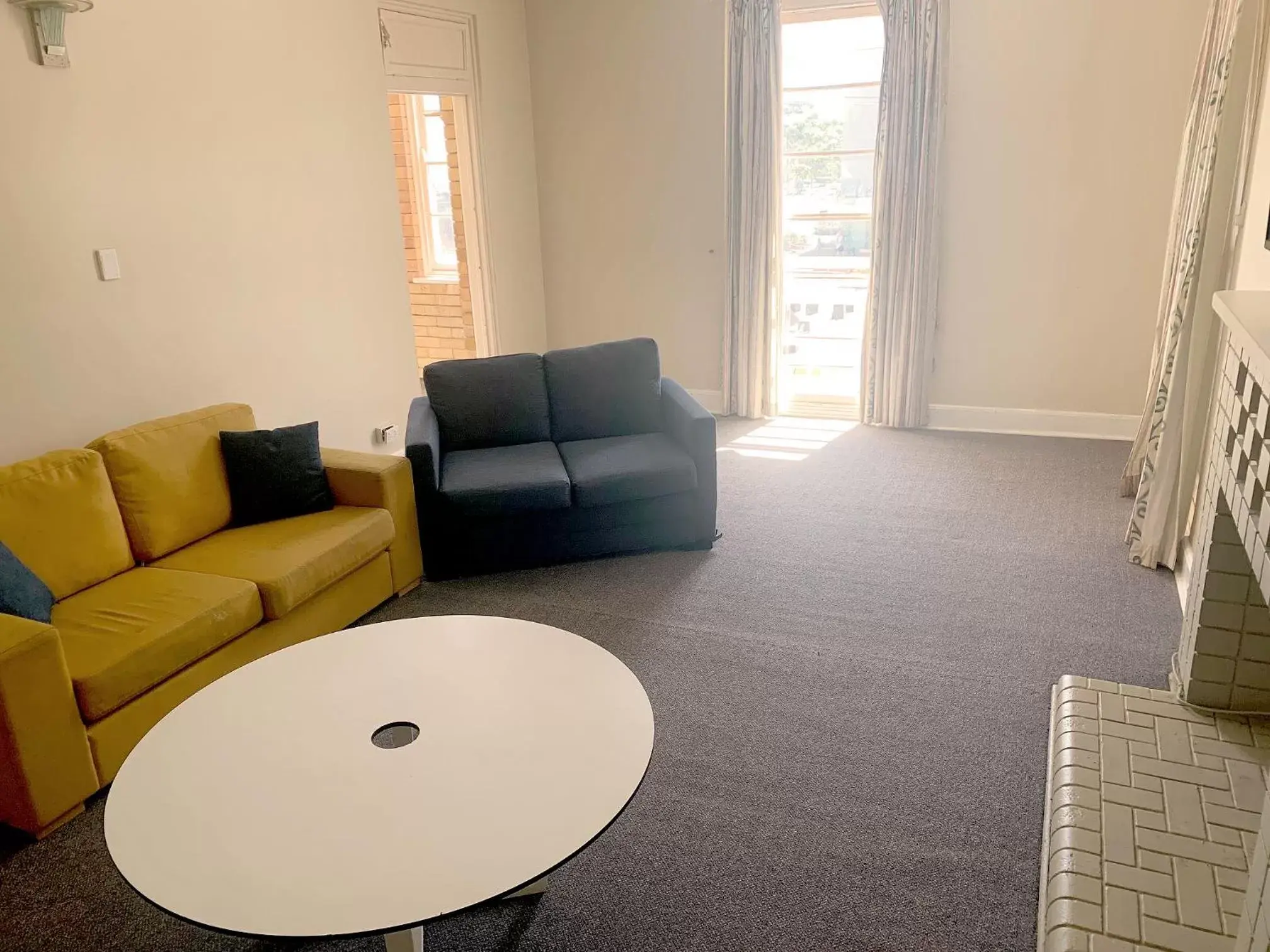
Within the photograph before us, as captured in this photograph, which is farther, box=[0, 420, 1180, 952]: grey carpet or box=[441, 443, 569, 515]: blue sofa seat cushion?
box=[441, 443, 569, 515]: blue sofa seat cushion

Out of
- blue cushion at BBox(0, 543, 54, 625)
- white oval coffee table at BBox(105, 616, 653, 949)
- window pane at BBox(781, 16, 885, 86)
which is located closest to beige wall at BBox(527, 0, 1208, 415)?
window pane at BBox(781, 16, 885, 86)

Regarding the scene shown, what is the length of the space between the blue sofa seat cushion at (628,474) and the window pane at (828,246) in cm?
242

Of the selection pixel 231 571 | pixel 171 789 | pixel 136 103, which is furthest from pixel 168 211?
pixel 171 789

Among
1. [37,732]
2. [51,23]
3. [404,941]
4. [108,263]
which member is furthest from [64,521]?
[404,941]

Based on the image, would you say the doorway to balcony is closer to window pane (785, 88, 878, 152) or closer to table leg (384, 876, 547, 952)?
window pane (785, 88, 878, 152)

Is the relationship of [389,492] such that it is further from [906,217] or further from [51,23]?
[906,217]

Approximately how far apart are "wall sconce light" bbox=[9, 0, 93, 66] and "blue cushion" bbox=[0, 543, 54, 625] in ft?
5.67

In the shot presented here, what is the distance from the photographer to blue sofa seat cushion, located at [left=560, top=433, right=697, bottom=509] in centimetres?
393

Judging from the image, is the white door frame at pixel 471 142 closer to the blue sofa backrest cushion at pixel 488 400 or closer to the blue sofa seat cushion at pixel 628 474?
the blue sofa backrest cushion at pixel 488 400

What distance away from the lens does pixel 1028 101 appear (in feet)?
17.2

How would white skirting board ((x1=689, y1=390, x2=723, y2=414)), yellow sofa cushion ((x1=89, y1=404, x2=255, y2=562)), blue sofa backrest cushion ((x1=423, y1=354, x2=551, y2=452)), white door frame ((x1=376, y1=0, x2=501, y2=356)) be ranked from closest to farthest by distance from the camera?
yellow sofa cushion ((x1=89, y1=404, x2=255, y2=562)) → blue sofa backrest cushion ((x1=423, y1=354, x2=551, y2=452)) → white door frame ((x1=376, y1=0, x2=501, y2=356)) → white skirting board ((x1=689, y1=390, x2=723, y2=414))

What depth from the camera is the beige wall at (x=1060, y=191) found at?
16.4 ft

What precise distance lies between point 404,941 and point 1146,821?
1.69 metres

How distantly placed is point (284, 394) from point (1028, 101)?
422cm
